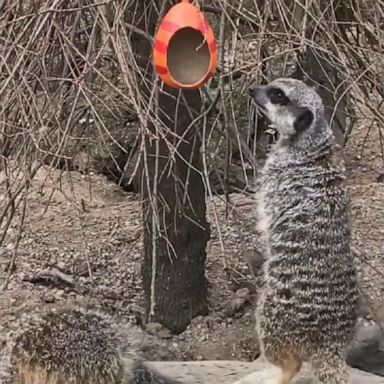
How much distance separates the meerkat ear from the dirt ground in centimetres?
88

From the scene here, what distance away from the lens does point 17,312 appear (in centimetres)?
410

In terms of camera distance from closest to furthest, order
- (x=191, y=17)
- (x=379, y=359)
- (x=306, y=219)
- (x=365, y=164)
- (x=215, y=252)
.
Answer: (x=191, y=17), (x=306, y=219), (x=379, y=359), (x=215, y=252), (x=365, y=164)

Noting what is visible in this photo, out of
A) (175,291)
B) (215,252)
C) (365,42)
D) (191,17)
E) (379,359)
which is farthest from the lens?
(215,252)

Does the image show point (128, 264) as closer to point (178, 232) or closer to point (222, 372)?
point (178, 232)

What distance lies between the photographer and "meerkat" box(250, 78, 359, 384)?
2.75 metres

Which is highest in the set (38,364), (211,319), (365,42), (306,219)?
(365,42)

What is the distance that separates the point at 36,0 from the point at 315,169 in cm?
94

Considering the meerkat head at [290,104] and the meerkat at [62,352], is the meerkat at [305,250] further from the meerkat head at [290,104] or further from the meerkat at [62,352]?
the meerkat at [62,352]

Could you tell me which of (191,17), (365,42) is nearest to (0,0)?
(191,17)

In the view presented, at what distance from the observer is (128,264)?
15.1ft

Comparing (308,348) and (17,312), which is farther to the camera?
(17,312)

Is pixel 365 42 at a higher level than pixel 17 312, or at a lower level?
higher

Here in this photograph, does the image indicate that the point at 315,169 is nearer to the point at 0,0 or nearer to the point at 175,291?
the point at 0,0

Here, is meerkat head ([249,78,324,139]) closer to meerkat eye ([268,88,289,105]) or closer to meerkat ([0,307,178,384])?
meerkat eye ([268,88,289,105])
